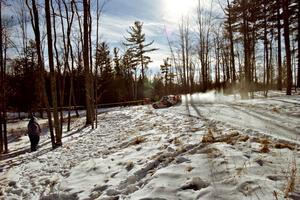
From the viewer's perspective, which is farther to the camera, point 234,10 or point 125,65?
point 125,65

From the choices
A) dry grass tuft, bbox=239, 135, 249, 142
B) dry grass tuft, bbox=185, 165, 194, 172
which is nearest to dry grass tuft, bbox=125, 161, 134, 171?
dry grass tuft, bbox=185, 165, 194, 172

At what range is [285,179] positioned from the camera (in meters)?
4.64

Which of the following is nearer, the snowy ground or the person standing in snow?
the snowy ground

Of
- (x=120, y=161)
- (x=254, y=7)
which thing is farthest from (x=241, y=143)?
(x=254, y=7)

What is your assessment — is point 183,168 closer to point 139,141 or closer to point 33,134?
point 139,141

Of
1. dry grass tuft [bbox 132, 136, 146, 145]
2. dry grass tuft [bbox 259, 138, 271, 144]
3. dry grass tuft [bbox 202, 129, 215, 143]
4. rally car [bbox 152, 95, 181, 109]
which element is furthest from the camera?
rally car [bbox 152, 95, 181, 109]

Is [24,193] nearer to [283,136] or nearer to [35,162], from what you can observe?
[35,162]

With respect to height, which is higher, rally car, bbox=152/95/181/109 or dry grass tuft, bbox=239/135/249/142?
rally car, bbox=152/95/181/109

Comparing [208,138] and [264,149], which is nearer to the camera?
[264,149]

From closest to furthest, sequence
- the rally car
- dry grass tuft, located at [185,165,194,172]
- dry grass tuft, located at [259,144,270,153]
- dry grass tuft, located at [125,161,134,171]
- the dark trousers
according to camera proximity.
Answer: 1. dry grass tuft, located at [185,165,194,172]
2. dry grass tuft, located at [259,144,270,153]
3. dry grass tuft, located at [125,161,134,171]
4. the dark trousers
5. the rally car

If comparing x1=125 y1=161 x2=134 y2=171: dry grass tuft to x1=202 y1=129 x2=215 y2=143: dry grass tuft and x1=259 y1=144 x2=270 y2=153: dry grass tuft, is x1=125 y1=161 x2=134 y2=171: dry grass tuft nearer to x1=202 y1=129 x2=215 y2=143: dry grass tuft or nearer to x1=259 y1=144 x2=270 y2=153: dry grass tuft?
x1=202 y1=129 x2=215 y2=143: dry grass tuft

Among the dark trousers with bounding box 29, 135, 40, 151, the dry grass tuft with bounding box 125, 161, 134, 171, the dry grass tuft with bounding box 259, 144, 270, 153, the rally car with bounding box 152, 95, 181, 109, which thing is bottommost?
the dark trousers with bounding box 29, 135, 40, 151

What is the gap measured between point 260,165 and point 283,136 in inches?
104

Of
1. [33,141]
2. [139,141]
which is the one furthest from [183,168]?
→ [33,141]
